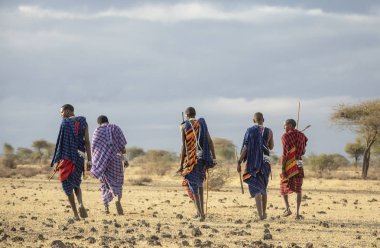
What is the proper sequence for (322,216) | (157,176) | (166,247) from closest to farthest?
(166,247) → (322,216) → (157,176)

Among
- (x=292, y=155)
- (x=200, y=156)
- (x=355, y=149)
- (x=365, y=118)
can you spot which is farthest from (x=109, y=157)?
(x=355, y=149)

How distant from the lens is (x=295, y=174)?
15133 mm

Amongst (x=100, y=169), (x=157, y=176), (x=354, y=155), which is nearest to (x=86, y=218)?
(x=100, y=169)

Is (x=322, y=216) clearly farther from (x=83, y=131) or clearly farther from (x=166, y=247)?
(x=166, y=247)

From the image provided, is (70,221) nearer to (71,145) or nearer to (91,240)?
(71,145)

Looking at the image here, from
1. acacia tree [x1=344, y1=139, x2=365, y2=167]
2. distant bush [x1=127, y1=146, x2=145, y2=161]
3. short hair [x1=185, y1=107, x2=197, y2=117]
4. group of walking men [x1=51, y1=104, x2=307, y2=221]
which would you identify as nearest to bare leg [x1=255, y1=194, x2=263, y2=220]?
group of walking men [x1=51, y1=104, x2=307, y2=221]

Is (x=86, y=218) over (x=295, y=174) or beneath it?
beneath

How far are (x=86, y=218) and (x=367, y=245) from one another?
5784 mm

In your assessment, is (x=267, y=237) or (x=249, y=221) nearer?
(x=267, y=237)

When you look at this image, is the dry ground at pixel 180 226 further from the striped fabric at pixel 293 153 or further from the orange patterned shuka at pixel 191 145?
the orange patterned shuka at pixel 191 145

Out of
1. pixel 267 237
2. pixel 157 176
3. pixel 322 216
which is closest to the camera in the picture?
pixel 267 237

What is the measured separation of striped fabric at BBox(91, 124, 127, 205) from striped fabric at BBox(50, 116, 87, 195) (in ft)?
4.50

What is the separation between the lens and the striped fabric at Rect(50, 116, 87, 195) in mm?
14250

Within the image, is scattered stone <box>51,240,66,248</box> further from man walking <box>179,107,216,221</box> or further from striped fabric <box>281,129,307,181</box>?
striped fabric <box>281,129,307,181</box>
